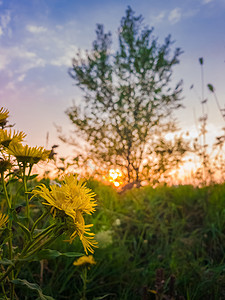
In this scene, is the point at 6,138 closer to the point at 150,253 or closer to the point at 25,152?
the point at 25,152

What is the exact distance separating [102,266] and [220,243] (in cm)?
141

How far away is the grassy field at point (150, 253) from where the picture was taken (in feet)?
6.90

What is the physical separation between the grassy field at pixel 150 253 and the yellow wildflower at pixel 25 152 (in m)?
0.71

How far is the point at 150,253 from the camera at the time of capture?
2971mm

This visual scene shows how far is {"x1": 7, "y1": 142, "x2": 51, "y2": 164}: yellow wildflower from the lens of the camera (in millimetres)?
1102

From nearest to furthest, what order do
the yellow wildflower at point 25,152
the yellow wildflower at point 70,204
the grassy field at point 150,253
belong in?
the yellow wildflower at point 70,204, the yellow wildflower at point 25,152, the grassy field at point 150,253

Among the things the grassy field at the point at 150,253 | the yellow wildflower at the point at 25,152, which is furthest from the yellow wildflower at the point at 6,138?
→ the grassy field at the point at 150,253

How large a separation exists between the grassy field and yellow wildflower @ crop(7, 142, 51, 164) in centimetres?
71

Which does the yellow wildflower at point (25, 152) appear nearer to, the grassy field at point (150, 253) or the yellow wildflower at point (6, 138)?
the yellow wildflower at point (6, 138)

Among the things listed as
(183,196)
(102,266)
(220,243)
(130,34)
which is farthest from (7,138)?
(130,34)

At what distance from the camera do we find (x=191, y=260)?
2.68m

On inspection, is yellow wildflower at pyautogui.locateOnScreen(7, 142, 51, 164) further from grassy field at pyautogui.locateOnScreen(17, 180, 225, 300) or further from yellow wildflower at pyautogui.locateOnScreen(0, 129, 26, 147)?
grassy field at pyautogui.locateOnScreen(17, 180, 225, 300)

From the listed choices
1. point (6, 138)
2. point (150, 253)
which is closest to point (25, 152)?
point (6, 138)

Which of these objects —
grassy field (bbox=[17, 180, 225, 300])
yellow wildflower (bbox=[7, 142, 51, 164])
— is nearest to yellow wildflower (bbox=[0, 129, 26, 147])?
yellow wildflower (bbox=[7, 142, 51, 164])
